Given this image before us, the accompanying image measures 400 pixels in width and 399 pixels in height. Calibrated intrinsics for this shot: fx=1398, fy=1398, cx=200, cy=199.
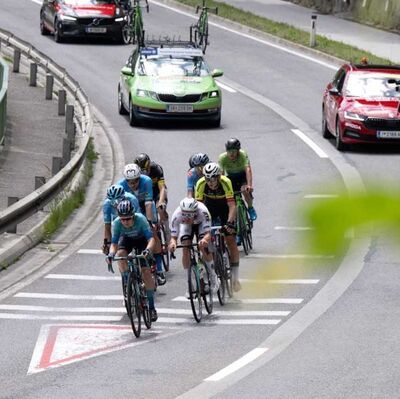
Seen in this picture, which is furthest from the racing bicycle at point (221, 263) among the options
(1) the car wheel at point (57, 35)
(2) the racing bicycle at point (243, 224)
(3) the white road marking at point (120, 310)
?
(1) the car wheel at point (57, 35)

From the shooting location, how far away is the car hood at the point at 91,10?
40.2 meters

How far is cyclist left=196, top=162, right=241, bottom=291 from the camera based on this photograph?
1507 cm

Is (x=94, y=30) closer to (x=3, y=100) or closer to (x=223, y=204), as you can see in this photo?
(x=3, y=100)

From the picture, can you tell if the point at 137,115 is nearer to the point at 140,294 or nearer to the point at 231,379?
the point at 140,294

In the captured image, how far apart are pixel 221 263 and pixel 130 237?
1.92 meters

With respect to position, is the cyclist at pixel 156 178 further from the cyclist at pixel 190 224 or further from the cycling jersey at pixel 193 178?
the cyclist at pixel 190 224

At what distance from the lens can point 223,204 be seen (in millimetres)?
15406

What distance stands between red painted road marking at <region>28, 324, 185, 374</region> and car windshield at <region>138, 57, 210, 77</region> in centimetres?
1605

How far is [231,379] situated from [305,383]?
2.26ft

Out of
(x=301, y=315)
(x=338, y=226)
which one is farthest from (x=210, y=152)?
(x=338, y=226)

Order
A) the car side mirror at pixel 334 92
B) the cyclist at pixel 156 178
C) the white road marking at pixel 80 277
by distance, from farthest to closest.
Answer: the car side mirror at pixel 334 92 → the white road marking at pixel 80 277 → the cyclist at pixel 156 178

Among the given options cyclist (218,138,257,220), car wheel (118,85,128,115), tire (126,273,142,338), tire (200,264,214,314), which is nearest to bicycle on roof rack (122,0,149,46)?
car wheel (118,85,128,115)

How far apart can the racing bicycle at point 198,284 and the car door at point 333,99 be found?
1221 cm

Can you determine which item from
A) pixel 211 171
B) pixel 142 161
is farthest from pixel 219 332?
pixel 142 161
